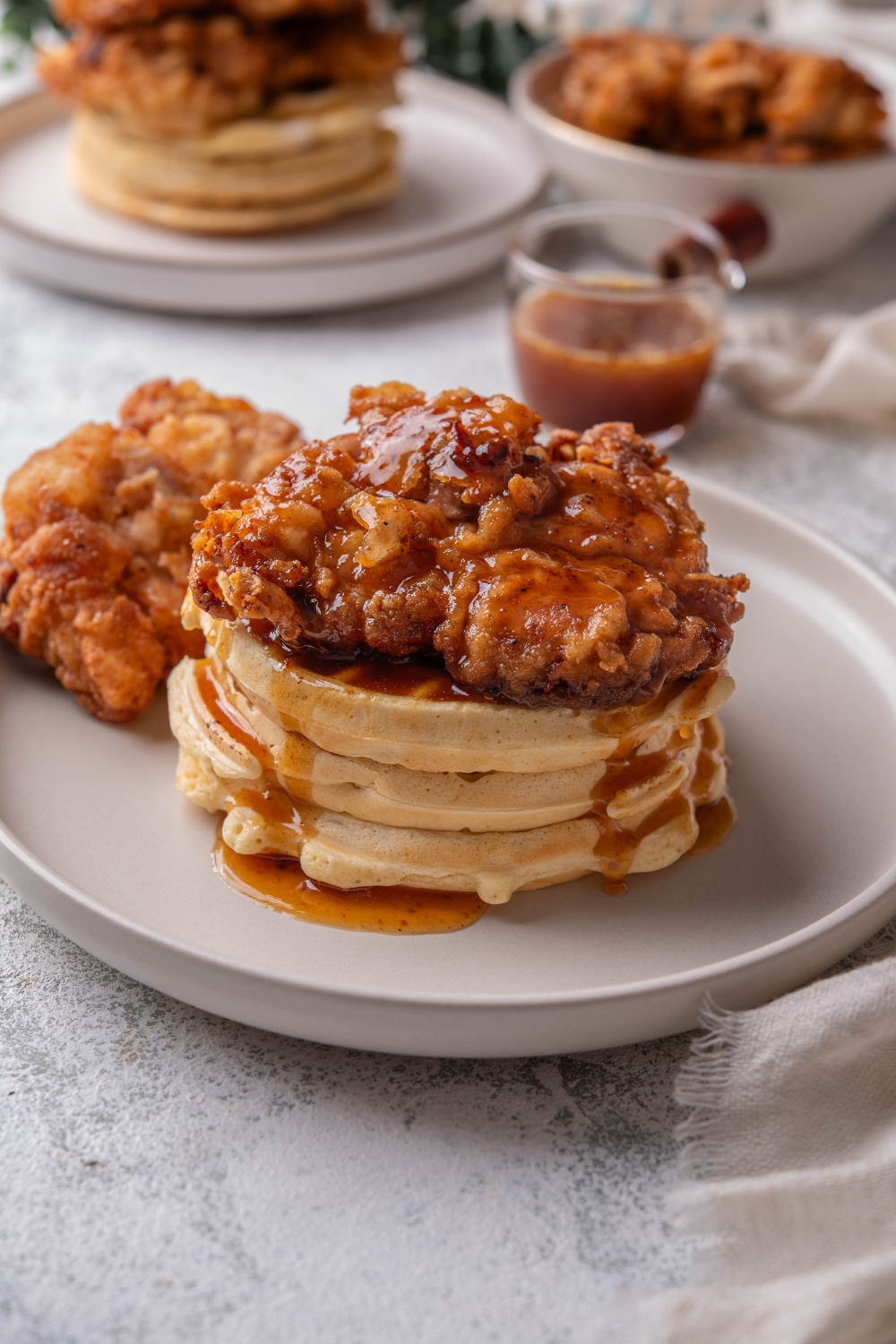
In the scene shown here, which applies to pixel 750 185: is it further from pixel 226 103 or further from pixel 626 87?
pixel 226 103

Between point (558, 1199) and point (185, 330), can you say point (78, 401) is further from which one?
point (558, 1199)

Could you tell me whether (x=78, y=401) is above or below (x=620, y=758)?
below

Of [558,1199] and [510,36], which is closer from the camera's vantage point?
[558,1199]

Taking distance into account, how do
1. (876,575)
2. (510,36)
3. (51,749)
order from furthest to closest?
(510,36) < (876,575) < (51,749)

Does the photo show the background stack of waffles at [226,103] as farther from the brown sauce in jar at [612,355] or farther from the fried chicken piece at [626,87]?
the brown sauce in jar at [612,355]

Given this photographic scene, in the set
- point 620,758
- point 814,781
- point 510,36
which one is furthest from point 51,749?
point 510,36

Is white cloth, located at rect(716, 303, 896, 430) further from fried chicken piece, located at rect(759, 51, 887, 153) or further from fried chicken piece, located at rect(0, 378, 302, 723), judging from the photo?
fried chicken piece, located at rect(0, 378, 302, 723)

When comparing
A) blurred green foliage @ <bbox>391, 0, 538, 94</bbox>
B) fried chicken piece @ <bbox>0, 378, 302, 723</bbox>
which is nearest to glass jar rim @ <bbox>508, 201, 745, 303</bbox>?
fried chicken piece @ <bbox>0, 378, 302, 723</bbox>
